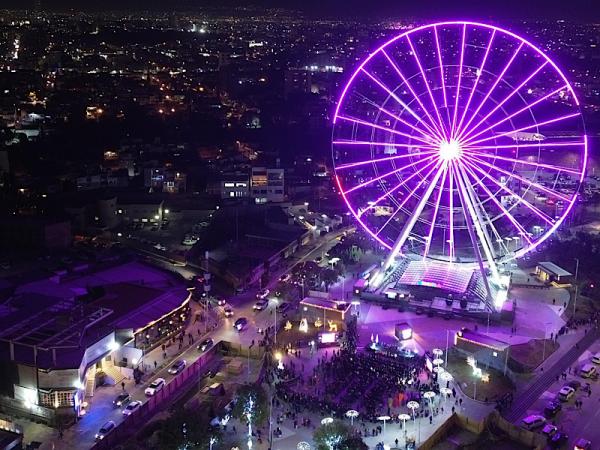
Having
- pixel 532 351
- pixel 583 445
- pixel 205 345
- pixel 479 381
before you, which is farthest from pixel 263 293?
pixel 583 445

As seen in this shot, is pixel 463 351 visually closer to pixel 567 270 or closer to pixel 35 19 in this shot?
pixel 567 270

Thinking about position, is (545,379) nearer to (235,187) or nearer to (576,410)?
(576,410)

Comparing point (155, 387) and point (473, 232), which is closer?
point (155, 387)

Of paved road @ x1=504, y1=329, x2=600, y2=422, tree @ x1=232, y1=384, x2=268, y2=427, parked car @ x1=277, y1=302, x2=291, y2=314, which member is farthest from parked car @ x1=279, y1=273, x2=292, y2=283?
paved road @ x1=504, y1=329, x2=600, y2=422

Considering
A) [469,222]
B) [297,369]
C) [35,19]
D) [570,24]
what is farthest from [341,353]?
[35,19]

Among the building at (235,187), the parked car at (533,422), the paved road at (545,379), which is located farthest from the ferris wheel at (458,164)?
the parked car at (533,422)

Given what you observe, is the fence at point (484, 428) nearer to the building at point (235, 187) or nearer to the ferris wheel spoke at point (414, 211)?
the ferris wheel spoke at point (414, 211)
